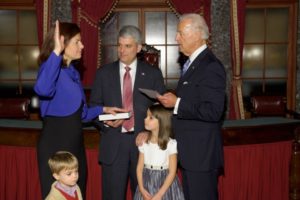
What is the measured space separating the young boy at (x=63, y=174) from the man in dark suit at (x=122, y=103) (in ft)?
1.90

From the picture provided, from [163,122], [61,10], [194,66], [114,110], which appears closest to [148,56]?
[61,10]

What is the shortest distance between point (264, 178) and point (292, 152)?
0.33 metres

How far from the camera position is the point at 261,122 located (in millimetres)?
4188

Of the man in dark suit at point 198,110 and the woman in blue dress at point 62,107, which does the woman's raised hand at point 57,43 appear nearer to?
the woman in blue dress at point 62,107

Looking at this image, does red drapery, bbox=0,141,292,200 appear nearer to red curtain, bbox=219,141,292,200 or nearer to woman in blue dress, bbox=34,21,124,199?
red curtain, bbox=219,141,292,200

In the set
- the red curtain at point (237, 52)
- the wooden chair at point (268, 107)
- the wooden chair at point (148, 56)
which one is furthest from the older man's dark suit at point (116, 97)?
the red curtain at point (237, 52)

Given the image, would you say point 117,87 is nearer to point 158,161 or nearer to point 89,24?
point 158,161

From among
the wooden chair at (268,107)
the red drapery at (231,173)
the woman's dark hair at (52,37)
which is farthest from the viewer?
the wooden chair at (268,107)

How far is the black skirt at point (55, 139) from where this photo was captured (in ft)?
8.93

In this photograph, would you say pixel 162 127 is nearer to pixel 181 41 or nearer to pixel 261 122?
pixel 181 41

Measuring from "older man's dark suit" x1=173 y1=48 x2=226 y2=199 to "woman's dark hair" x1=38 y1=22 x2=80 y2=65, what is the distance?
72 centimetres

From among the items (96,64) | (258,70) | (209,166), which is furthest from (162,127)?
(258,70)

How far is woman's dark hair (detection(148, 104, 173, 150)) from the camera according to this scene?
3004 mm

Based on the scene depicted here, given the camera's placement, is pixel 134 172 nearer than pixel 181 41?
No
